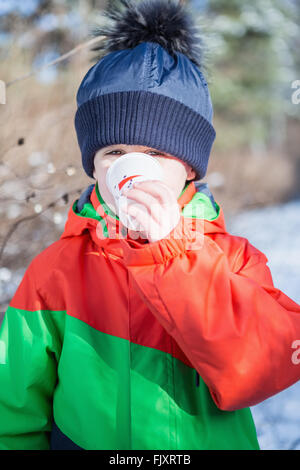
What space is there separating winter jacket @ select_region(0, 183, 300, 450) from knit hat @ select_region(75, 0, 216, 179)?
0.18m

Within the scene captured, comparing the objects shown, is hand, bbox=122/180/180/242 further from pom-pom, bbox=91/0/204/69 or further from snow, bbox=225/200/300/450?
snow, bbox=225/200/300/450

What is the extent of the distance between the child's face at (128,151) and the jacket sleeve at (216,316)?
12.3 inches

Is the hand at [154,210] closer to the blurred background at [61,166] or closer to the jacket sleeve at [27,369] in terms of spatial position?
the jacket sleeve at [27,369]

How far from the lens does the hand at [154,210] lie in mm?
921

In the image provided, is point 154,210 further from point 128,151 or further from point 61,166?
point 61,166

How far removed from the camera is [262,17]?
468 inches

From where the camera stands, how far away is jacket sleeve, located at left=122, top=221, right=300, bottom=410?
908mm

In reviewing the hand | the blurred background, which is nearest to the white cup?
the hand

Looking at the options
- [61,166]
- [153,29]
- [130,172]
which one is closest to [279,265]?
[61,166]

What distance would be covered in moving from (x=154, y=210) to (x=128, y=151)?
386mm

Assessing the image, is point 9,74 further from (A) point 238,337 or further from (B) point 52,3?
(A) point 238,337

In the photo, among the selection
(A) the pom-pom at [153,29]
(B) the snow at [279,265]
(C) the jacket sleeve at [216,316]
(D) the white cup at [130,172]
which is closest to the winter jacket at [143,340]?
(C) the jacket sleeve at [216,316]

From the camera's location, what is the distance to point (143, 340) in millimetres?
1113

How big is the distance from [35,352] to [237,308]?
23.6 inches
